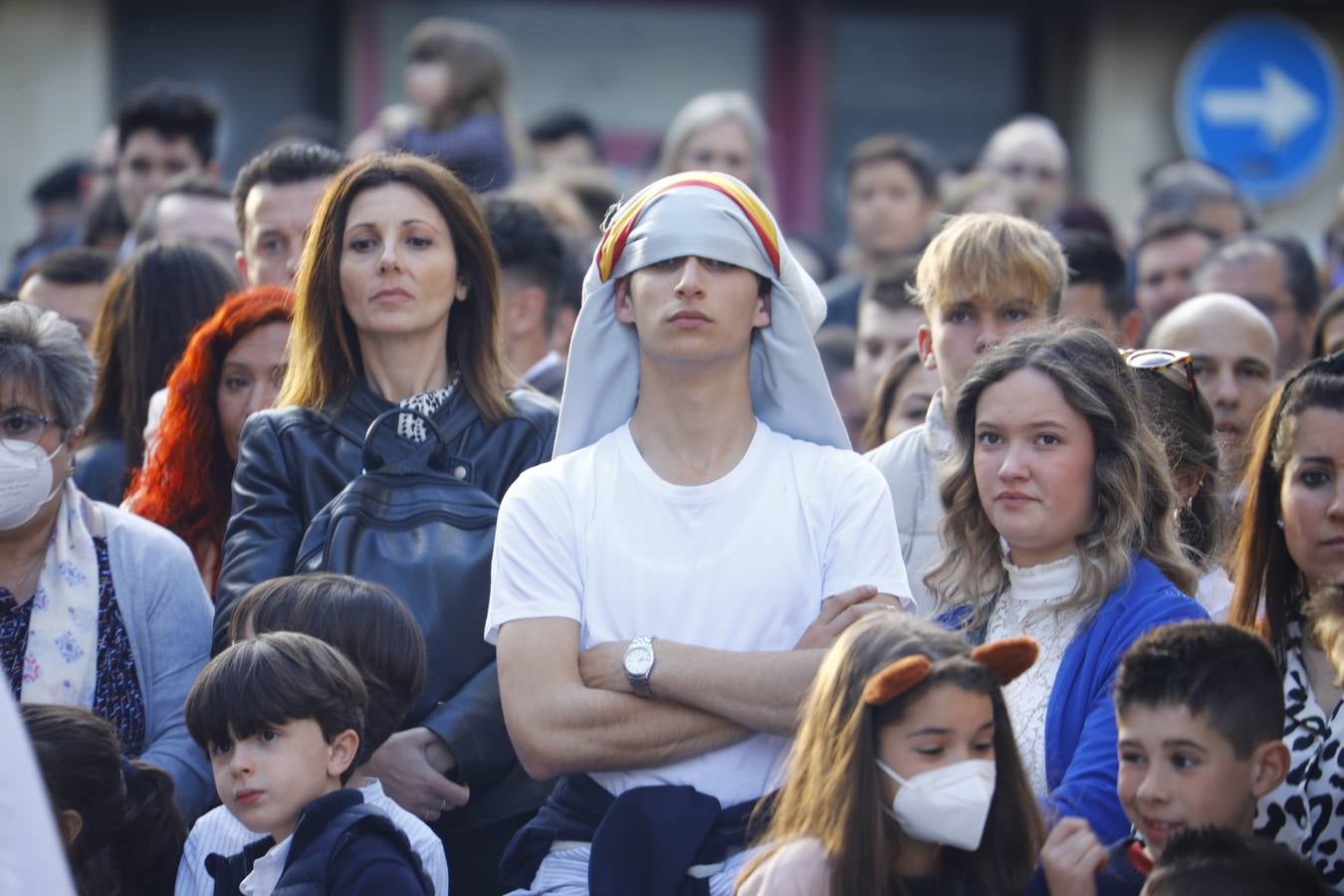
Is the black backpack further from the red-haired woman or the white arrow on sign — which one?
the white arrow on sign

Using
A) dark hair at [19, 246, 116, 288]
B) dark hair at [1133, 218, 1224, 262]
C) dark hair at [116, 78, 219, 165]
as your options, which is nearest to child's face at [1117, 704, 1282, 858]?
dark hair at [19, 246, 116, 288]

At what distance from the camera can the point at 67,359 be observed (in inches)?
189

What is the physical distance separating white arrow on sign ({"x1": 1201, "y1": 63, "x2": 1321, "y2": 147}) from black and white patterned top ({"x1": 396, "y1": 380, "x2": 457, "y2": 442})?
1124 centimetres

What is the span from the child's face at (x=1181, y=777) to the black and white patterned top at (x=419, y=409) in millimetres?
1912

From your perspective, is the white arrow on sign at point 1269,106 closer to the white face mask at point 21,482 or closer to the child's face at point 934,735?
the white face mask at point 21,482

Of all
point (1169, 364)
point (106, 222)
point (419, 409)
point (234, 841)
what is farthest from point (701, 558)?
point (106, 222)

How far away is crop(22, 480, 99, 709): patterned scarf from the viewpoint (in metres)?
4.56

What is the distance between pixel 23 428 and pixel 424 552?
3.51ft

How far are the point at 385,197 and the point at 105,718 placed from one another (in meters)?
1.52

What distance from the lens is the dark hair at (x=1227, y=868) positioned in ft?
11.2

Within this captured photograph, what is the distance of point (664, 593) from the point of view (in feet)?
13.4

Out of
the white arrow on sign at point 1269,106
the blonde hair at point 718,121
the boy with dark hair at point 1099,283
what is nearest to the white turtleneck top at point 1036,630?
the boy with dark hair at point 1099,283

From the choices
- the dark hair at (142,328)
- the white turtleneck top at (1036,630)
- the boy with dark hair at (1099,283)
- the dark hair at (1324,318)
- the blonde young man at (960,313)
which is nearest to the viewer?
the white turtleneck top at (1036,630)

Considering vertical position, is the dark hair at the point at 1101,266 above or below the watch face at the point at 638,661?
above
